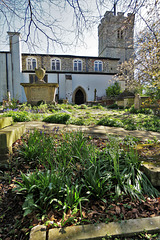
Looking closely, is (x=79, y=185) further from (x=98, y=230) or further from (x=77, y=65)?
(x=77, y=65)

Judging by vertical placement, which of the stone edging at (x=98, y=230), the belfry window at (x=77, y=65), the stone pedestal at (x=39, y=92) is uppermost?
the belfry window at (x=77, y=65)

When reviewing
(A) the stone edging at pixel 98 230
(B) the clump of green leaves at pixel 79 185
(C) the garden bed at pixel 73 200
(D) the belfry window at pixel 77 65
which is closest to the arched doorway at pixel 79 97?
(D) the belfry window at pixel 77 65

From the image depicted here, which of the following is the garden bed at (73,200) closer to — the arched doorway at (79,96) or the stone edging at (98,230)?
the stone edging at (98,230)

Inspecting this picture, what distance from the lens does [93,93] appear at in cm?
2253

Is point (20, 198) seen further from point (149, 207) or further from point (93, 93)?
point (93, 93)

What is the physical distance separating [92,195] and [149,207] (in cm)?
53

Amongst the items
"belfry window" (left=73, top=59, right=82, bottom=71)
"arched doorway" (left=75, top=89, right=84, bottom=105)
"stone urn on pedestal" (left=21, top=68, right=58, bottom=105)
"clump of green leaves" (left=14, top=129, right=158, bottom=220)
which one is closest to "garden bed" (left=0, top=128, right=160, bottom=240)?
"clump of green leaves" (left=14, top=129, right=158, bottom=220)

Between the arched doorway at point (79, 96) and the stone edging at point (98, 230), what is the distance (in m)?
21.6

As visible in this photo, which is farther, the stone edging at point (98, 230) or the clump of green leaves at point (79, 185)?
the clump of green leaves at point (79, 185)

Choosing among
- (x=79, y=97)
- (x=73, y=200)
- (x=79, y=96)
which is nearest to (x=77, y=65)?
(x=79, y=96)

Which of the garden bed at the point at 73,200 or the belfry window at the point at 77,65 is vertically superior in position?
the belfry window at the point at 77,65

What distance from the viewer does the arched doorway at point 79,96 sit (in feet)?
73.9

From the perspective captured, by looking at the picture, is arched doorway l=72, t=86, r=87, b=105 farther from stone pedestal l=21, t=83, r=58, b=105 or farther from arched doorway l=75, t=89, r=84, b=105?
stone pedestal l=21, t=83, r=58, b=105

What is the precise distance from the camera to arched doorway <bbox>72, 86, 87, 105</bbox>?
73.9 feet
